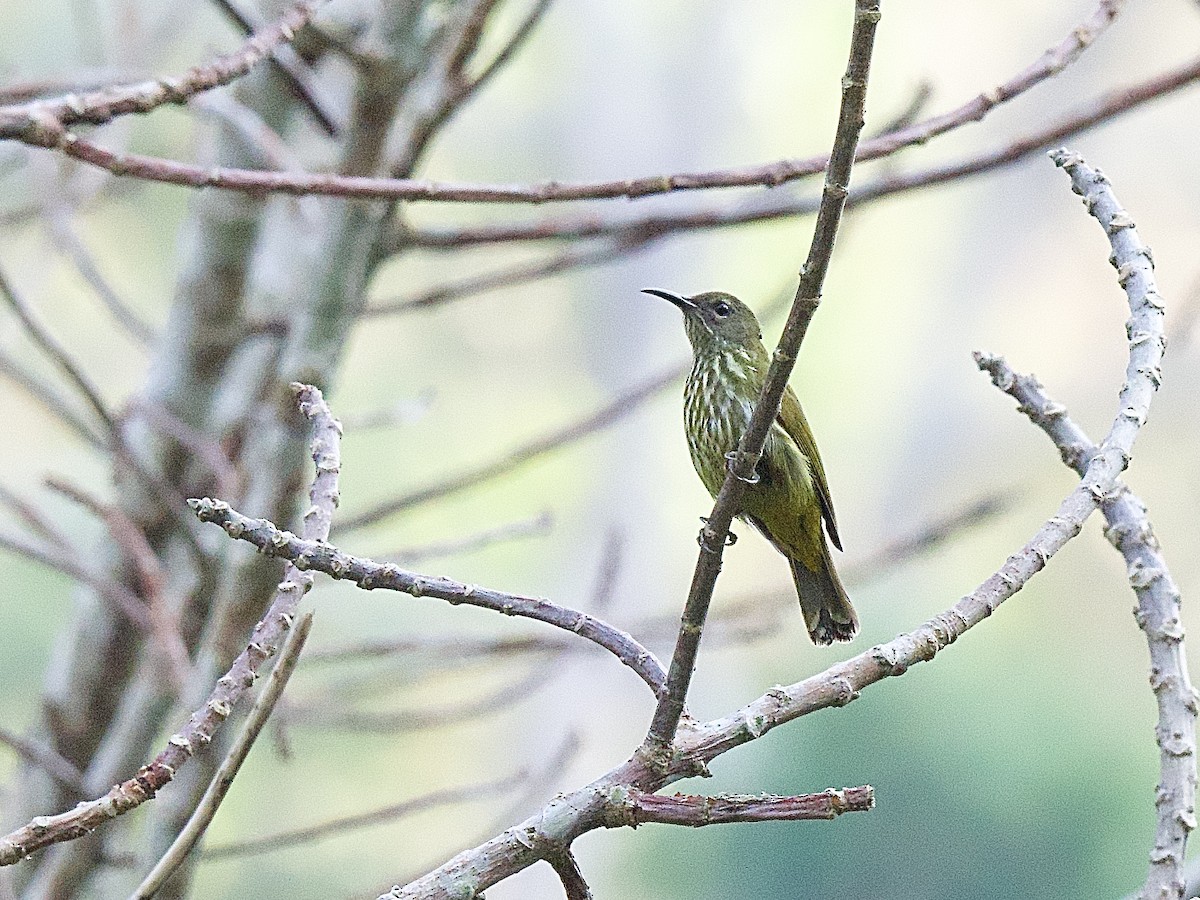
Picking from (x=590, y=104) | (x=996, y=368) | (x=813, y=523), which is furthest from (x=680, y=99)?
(x=996, y=368)

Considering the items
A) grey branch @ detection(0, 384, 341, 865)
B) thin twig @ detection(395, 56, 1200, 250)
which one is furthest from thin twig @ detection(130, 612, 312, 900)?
thin twig @ detection(395, 56, 1200, 250)

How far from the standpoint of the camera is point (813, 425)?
7520 millimetres

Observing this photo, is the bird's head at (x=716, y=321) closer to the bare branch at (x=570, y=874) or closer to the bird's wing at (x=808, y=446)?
the bird's wing at (x=808, y=446)

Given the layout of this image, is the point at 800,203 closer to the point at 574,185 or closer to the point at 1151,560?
the point at 574,185

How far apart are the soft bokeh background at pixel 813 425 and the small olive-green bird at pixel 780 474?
393cm

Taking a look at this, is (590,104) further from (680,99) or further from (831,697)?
(831,697)

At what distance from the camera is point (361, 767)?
701cm

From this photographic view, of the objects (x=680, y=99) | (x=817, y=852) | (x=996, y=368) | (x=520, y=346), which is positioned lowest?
(x=996, y=368)

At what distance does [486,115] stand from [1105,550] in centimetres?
395

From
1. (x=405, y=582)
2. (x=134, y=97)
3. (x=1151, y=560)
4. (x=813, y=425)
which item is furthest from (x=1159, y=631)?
(x=813, y=425)

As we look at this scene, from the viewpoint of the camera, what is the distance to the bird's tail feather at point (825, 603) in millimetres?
1681

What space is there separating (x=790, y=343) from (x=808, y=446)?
3.34 ft

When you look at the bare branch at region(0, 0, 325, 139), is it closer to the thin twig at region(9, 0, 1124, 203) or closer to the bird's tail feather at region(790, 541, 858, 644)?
the thin twig at region(9, 0, 1124, 203)

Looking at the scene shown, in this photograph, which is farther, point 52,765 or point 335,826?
point 52,765
